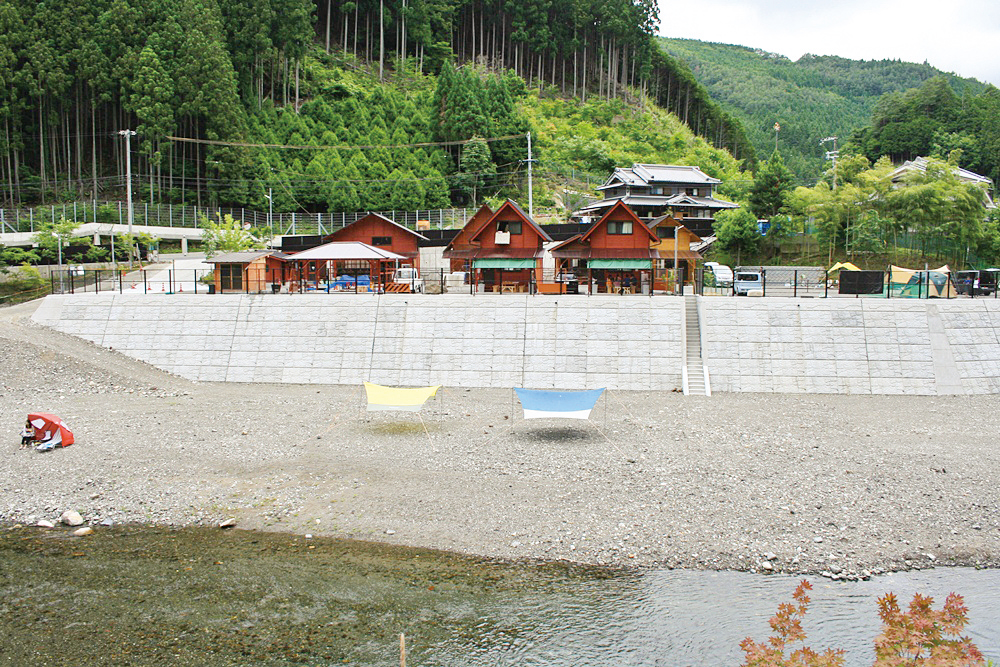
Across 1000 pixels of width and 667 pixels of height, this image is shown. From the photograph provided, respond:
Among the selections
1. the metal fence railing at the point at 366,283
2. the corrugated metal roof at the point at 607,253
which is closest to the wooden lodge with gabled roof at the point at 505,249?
the metal fence railing at the point at 366,283

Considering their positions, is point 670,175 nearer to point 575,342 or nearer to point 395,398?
point 575,342

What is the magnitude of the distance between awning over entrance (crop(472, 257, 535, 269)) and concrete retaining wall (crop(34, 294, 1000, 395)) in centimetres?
699

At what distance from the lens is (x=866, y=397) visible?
901 inches

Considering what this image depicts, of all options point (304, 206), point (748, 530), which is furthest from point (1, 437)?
point (304, 206)

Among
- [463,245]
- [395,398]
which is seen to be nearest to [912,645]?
[395,398]

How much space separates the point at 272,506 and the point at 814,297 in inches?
799

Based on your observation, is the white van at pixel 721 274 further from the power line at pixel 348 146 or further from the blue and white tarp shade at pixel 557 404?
the power line at pixel 348 146

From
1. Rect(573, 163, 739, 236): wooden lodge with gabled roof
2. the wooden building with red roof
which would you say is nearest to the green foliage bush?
the wooden building with red roof

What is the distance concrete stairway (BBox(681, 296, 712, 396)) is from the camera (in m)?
23.2

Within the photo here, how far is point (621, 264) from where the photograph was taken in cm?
3241

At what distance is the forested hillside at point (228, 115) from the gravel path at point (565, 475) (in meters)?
35.0

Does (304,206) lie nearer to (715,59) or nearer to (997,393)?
(997,393)

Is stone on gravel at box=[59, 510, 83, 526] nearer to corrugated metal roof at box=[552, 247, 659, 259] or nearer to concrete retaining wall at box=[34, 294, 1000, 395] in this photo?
concrete retaining wall at box=[34, 294, 1000, 395]

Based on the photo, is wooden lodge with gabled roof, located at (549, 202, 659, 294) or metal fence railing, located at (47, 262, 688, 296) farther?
wooden lodge with gabled roof, located at (549, 202, 659, 294)
